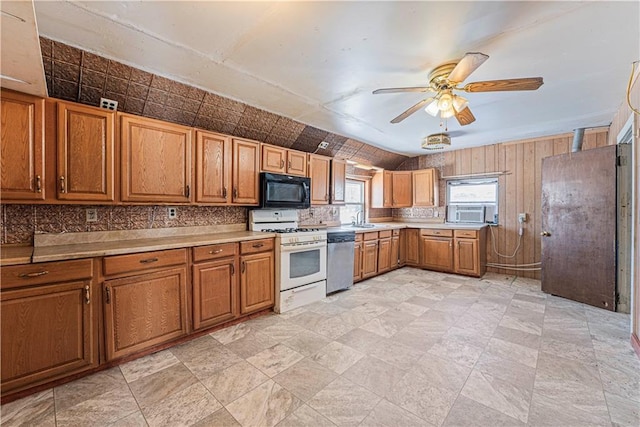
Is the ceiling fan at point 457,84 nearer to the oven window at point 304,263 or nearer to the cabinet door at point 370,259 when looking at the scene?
the oven window at point 304,263

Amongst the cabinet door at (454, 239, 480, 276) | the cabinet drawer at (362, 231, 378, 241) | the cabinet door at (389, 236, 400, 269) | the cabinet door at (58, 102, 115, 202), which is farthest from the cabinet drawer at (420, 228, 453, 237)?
the cabinet door at (58, 102, 115, 202)

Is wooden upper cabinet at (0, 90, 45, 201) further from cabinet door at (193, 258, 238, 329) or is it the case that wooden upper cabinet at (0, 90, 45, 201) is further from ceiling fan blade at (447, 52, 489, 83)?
ceiling fan blade at (447, 52, 489, 83)

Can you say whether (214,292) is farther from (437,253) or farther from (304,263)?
(437,253)

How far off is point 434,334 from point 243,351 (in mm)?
1831

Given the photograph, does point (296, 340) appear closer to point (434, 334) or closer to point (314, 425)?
point (314, 425)

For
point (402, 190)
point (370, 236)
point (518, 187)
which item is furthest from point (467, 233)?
point (370, 236)

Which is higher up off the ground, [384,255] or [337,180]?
[337,180]

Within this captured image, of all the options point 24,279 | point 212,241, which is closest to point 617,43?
point 212,241

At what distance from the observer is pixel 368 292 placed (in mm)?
3986

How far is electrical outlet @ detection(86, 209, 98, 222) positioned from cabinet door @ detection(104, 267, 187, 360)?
798 mm

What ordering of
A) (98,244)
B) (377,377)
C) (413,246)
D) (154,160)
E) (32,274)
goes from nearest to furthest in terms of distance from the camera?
1. (32,274)
2. (377,377)
3. (98,244)
4. (154,160)
5. (413,246)

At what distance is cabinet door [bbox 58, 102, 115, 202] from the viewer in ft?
6.97

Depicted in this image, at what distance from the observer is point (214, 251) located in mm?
2686

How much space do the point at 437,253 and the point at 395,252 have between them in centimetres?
76
